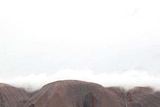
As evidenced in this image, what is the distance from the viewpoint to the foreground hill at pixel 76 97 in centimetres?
11031

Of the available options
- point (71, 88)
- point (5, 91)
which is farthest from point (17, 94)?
point (71, 88)

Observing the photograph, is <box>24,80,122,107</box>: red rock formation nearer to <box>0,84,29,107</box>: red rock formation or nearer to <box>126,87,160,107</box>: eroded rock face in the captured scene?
<box>0,84,29,107</box>: red rock formation

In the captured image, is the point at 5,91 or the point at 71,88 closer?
the point at 71,88

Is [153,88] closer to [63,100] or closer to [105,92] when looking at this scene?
[105,92]

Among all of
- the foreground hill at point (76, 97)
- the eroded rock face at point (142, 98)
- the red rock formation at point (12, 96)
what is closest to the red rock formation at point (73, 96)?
the foreground hill at point (76, 97)

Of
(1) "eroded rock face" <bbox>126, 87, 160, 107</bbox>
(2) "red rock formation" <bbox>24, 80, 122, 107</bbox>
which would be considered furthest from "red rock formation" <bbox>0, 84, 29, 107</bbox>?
(1) "eroded rock face" <bbox>126, 87, 160, 107</bbox>

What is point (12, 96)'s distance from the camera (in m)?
130

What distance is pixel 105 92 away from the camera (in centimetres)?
11675

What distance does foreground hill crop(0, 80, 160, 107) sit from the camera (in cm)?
11031

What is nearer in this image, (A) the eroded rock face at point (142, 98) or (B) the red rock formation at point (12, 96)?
(B) the red rock formation at point (12, 96)

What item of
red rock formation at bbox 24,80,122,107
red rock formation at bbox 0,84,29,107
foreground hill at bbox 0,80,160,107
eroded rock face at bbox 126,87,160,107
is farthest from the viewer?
eroded rock face at bbox 126,87,160,107

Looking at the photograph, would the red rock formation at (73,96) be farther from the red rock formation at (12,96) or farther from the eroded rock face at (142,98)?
the eroded rock face at (142,98)

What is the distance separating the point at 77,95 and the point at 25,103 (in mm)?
20342

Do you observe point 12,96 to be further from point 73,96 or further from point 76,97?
point 76,97
